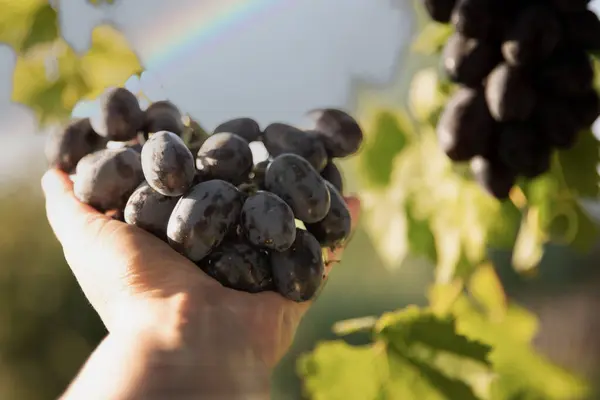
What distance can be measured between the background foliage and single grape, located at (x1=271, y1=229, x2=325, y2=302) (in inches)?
8.6

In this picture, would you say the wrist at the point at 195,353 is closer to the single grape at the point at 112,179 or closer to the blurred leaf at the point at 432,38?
the single grape at the point at 112,179

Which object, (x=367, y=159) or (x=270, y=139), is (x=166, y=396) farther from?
(x=367, y=159)

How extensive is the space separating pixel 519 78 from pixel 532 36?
41 mm

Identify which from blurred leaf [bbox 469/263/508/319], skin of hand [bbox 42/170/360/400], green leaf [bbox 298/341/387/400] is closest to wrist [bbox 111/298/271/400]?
skin of hand [bbox 42/170/360/400]

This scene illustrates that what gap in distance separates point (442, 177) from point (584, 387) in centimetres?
47

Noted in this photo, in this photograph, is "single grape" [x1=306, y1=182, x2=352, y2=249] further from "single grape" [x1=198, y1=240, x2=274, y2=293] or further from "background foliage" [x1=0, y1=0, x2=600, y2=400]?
"background foliage" [x1=0, y1=0, x2=600, y2=400]

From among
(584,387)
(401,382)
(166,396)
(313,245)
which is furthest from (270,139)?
(584,387)

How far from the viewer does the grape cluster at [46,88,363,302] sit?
0.46 metres

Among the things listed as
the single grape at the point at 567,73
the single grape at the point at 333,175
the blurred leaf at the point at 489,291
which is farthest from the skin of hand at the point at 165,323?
the blurred leaf at the point at 489,291

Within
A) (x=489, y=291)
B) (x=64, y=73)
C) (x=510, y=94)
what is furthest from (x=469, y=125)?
(x=64, y=73)

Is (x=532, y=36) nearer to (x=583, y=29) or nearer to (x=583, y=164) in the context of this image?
(x=583, y=29)

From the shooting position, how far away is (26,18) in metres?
0.78

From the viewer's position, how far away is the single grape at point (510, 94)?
0.62m

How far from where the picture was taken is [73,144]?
60cm
